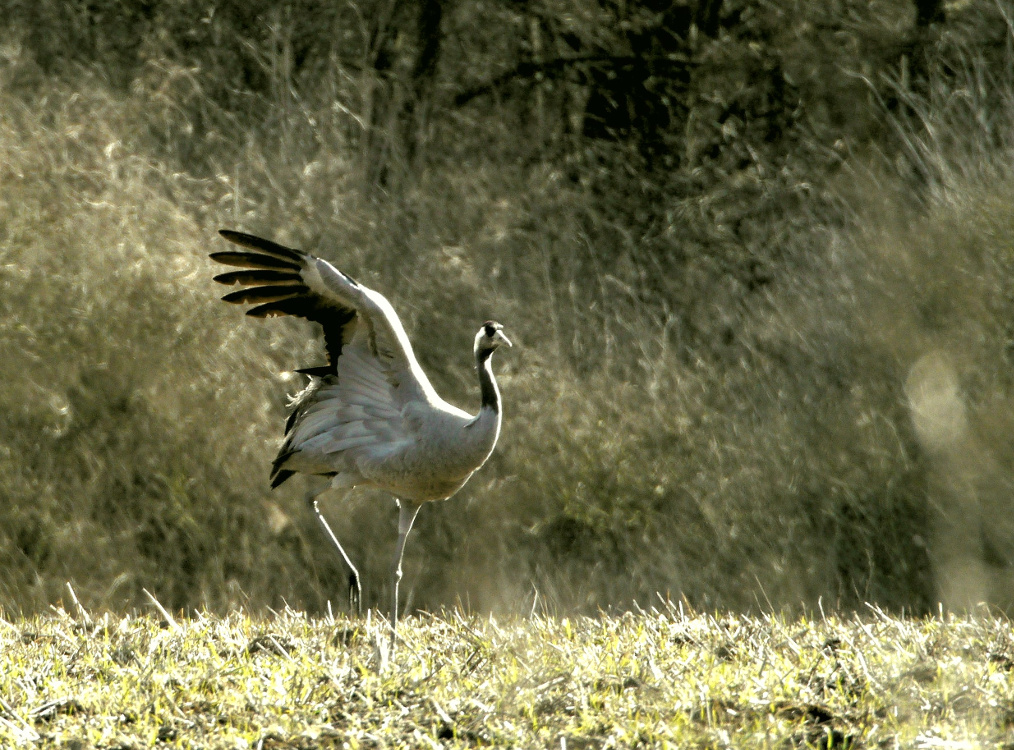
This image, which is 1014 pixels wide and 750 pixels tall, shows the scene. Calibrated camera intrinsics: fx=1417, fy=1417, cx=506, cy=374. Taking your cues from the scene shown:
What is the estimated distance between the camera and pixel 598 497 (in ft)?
28.9

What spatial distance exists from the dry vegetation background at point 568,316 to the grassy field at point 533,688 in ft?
8.56

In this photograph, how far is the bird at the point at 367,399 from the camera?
19.7 feet

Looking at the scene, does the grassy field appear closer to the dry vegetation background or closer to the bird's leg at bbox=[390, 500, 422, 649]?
the bird's leg at bbox=[390, 500, 422, 649]

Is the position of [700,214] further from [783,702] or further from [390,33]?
[783,702]

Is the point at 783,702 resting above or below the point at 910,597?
above

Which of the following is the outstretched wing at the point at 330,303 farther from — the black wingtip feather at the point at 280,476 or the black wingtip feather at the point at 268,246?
the black wingtip feather at the point at 280,476

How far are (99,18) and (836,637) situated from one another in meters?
10.00

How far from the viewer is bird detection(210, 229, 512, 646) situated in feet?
19.7

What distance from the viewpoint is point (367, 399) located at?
6434 millimetres

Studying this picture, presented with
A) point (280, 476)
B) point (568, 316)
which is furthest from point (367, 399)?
point (568, 316)

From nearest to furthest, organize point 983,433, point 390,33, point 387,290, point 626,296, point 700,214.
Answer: point 983,433 → point 387,290 → point 626,296 → point 700,214 → point 390,33

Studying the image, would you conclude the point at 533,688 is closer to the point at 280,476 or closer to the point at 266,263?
the point at 266,263

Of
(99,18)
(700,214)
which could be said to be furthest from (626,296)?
(99,18)

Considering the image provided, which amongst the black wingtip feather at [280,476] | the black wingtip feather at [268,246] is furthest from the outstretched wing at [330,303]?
the black wingtip feather at [280,476]
